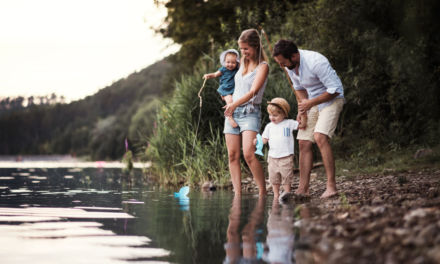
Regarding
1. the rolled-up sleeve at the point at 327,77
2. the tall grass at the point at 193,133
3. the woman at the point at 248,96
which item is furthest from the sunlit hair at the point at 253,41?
the tall grass at the point at 193,133

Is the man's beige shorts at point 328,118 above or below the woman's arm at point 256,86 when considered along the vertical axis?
below

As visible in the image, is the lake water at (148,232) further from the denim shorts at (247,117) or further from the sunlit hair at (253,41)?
the sunlit hair at (253,41)

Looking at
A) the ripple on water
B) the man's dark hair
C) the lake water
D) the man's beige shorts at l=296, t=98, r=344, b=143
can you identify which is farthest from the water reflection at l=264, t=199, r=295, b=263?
the man's dark hair

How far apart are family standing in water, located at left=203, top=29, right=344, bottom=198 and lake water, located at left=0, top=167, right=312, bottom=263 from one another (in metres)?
0.63

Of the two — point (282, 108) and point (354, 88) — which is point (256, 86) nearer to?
point (282, 108)

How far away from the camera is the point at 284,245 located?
3.59 meters

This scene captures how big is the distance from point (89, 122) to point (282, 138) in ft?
287

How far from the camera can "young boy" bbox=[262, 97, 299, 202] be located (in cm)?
731

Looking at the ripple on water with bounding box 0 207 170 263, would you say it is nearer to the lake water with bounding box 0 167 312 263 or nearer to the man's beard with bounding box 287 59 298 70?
the lake water with bounding box 0 167 312 263

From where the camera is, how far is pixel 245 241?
12.5 feet

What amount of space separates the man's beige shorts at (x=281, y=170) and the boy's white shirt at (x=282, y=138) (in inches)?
2.6

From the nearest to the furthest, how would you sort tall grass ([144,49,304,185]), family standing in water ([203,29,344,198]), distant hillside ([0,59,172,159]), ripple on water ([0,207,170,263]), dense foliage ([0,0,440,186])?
ripple on water ([0,207,170,263]), family standing in water ([203,29,344,198]), tall grass ([144,49,304,185]), dense foliage ([0,0,440,186]), distant hillside ([0,59,172,159])

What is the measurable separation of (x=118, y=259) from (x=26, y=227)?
1574 mm

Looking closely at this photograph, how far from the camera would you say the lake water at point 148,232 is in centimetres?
342
